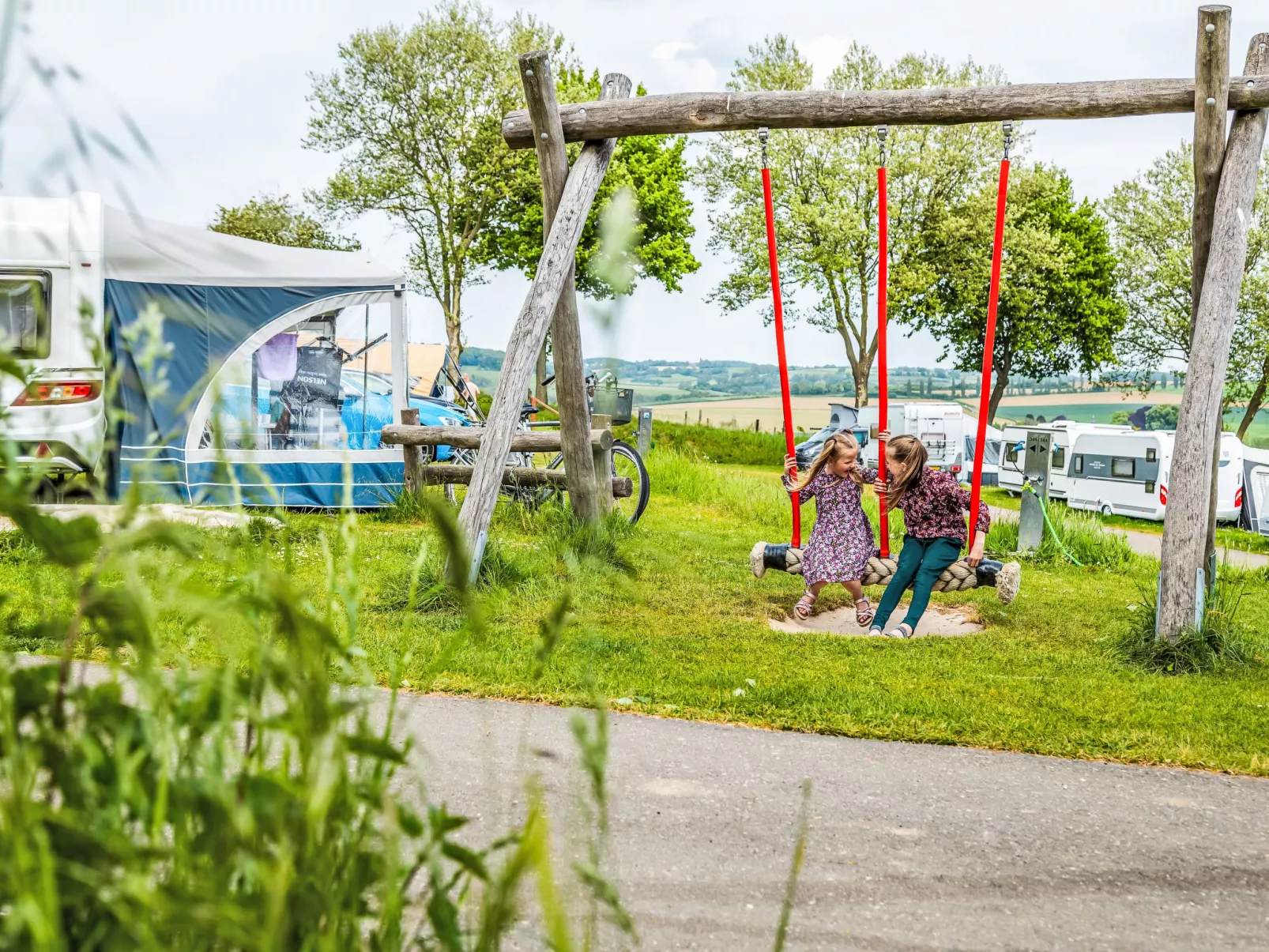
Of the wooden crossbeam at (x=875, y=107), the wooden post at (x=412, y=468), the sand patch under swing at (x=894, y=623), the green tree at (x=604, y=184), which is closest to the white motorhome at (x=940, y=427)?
the green tree at (x=604, y=184)

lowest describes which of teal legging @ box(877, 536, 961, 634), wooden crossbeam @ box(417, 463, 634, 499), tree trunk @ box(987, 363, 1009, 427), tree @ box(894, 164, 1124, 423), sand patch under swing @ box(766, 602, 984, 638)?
sand patch under swing @ box(766, 602, 984, 638)

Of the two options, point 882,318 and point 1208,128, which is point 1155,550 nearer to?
point 1208,128

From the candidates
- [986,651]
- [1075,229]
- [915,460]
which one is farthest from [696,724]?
[1075,229]

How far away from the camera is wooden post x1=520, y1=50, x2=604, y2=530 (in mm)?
6035

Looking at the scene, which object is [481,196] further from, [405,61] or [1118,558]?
[1118,558]

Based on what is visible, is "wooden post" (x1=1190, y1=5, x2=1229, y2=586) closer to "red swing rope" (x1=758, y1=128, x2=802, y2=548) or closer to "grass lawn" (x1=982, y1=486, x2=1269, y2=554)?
"red swing rope" (x1=758, y1=128, x2=802, y2=548)

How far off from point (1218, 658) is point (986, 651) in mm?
1071

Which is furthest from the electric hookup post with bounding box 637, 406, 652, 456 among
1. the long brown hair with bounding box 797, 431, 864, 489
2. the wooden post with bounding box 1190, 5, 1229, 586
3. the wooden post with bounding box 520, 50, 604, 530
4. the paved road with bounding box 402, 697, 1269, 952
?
the paved road with bounding box 402, 697, 1269, 952

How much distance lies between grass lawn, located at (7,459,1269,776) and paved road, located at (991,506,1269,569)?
5069mm

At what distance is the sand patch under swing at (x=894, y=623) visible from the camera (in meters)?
6.66

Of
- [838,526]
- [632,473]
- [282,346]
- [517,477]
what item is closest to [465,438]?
[517,477]

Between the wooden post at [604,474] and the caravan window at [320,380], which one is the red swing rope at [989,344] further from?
the caravan window at [320,380]

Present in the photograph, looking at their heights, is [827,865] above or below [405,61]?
below

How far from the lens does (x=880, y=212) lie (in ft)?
19.9
